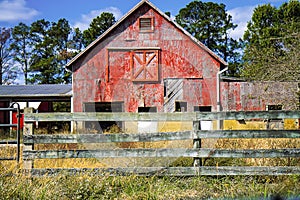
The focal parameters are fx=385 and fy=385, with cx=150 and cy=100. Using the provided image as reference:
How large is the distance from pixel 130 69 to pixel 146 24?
8.29ft

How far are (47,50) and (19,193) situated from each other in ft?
128

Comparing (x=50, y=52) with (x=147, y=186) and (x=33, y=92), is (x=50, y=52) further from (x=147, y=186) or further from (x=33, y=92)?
(x=147, y=186)

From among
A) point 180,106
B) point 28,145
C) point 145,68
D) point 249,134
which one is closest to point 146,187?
point 249,134

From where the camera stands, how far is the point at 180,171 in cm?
639

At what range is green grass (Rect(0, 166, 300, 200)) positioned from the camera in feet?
18.0

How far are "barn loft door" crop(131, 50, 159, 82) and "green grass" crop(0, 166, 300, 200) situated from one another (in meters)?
13.3

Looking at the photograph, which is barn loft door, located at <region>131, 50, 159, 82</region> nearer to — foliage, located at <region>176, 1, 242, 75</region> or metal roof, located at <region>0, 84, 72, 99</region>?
metal roof, located at <region>0, 84, 72, 99</region>

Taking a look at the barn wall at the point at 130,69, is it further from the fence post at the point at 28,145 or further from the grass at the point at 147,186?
the fence post at the point at 28,145

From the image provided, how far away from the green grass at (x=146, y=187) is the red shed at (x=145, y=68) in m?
13.0

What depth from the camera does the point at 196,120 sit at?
257 inches

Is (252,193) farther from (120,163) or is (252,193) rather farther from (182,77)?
(182,77)

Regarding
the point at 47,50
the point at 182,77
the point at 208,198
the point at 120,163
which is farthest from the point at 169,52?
the point at 47,50

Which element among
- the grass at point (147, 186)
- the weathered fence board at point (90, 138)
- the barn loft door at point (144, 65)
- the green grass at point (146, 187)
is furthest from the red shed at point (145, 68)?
the green grass at point (146, 187)

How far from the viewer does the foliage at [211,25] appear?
133 feet
